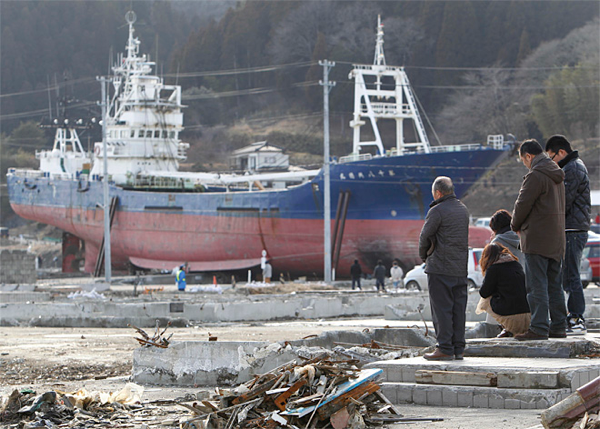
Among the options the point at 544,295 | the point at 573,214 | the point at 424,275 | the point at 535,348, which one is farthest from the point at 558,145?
the point at 424,275

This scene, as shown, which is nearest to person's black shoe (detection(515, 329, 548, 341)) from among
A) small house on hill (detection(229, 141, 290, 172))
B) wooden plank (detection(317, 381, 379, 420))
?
wooden plank (detection(317, 381, 379, 420))

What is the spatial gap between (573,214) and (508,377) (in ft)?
7.94

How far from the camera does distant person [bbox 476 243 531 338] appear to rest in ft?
24.6

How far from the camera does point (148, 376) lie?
8.23m

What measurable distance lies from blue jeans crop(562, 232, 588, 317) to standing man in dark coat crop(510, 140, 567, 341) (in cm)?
57

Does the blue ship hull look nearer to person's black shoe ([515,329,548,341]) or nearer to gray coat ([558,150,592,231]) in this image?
gray coat ([558,150,592,231])

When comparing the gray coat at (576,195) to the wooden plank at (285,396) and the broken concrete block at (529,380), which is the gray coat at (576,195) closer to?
the broken concrete block at (529,380)

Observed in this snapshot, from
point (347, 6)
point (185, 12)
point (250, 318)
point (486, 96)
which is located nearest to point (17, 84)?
point (185, 12)

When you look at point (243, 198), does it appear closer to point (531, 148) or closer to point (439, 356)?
point (531, 148)

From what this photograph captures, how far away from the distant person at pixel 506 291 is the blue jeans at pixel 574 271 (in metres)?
0.44

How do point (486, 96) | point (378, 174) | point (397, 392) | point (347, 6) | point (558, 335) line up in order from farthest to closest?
point (347, 6)
point (486, 96)
point (378, 174)
point (558, 335)
point (397, 392)

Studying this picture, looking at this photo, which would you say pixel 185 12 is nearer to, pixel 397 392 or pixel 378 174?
pixel 378 174

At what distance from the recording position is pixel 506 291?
298 inches

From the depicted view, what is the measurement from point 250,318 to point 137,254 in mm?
30414
